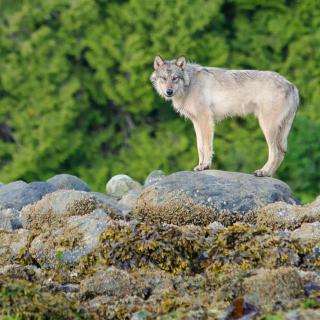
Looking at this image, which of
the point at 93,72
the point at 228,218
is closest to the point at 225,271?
the point at 228,218

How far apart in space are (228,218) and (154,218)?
79 centimetres

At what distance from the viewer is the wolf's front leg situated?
1614 cm

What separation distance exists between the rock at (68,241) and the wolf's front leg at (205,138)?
3.62 metres

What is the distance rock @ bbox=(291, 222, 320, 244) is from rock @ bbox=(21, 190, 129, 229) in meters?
2.16

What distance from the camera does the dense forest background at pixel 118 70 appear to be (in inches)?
933

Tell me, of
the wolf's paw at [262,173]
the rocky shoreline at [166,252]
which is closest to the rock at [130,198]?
the rocky shoreline at [166,252]

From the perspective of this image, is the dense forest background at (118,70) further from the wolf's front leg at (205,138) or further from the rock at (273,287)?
the rock at (273,287)

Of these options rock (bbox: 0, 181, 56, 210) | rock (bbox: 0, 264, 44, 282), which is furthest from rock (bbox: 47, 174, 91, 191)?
rock (bbox: 0, 264, 44, 282)

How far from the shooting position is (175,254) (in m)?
11.7

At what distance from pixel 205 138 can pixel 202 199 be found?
240cm

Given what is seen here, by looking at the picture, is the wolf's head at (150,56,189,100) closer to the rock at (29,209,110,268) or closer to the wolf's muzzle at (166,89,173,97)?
the wolf's muzzle at (166,89,173,97)

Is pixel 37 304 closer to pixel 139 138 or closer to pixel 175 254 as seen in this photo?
pixel 175 254

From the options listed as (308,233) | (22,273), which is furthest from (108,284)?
(308,233)

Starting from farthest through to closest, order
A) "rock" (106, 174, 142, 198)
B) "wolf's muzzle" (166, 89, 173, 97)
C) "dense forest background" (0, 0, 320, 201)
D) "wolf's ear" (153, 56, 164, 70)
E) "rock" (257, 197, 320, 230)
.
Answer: "dense forest background" (0, 0, 320, 201) → "rock" (106, 174, 142, 198) → "wolf's ear" (153, 56, 164, 70) → "wolf's muzzle" (166, 89, 173, 97) → "rock" (257, 197, 320, 230)
